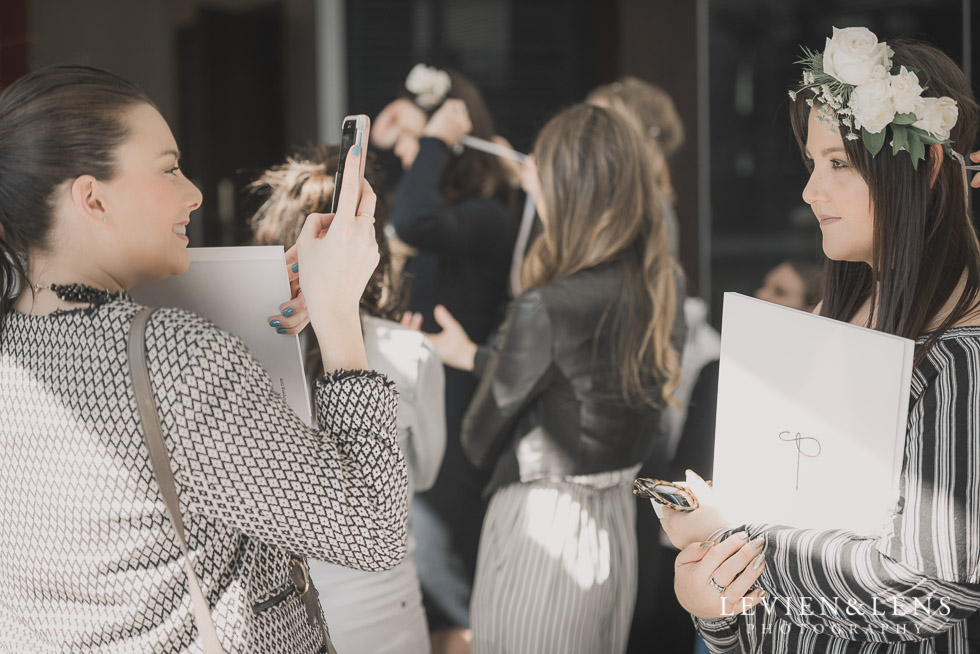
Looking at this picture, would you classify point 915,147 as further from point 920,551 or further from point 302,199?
point 302,199

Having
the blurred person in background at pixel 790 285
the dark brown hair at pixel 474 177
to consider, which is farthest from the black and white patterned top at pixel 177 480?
the blurred person in background at pixel 790 285

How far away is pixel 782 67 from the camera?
423cm

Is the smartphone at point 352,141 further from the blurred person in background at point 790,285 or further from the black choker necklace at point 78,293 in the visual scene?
the blurred person in background at point 790,285

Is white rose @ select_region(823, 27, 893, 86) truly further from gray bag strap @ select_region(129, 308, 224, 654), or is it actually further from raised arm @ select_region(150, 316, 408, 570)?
gray bag strap @ select_region(129, 308, 224, 654)

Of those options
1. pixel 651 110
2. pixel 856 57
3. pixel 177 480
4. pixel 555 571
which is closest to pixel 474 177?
pixel 651 110

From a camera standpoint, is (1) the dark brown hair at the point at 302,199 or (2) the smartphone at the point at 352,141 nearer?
(2) the smartphone at the point at 352,141

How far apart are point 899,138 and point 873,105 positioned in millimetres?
56

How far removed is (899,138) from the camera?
1.22 metres

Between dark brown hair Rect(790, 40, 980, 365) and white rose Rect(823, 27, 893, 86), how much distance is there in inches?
2.0

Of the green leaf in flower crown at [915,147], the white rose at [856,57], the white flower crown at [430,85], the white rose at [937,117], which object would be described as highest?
the white flower crown at [430,85]

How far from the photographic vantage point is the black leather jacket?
2289 millimetres

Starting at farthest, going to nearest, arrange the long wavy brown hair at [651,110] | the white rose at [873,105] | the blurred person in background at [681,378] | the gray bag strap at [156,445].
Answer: the long wavy brown hair at [651,110], the blurred person in background at [681,378], the white rose at [873,105], the gray bag strap at [156,445]

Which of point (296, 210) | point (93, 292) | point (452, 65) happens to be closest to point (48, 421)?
point (93, 292)

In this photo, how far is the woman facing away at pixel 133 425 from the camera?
1.10 metres
